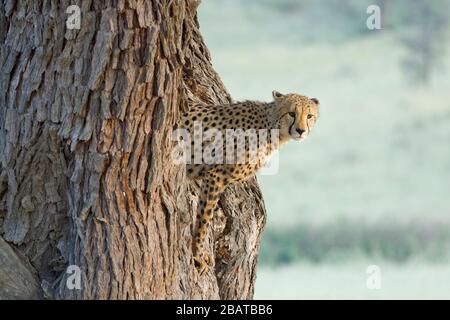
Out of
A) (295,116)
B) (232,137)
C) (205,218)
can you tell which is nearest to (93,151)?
(205,218)

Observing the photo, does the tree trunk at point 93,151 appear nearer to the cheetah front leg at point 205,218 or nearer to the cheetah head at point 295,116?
the cheetah front leg at point 205,218

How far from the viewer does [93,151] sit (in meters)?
3.89

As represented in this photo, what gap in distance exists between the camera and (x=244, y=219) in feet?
15.8

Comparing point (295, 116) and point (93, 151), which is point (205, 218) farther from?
point (93, 151)

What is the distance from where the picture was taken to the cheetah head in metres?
4.85

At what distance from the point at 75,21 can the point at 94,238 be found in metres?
0.80

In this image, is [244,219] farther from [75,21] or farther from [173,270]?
[75,21]

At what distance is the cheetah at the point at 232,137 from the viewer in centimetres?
455

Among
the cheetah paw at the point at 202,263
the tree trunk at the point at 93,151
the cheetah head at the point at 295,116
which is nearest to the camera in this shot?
the tree trunk at the point at 93,151

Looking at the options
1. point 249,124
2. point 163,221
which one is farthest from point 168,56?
point 249,124

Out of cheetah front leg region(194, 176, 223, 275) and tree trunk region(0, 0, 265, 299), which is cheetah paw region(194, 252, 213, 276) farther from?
tree trunk region(0, 0, 265, 299)

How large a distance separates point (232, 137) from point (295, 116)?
304 millimetres

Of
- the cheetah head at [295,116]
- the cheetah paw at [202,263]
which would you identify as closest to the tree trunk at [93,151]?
the cheetah paw at [202,263]

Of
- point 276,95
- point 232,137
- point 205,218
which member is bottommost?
point 205,218
